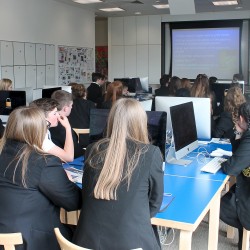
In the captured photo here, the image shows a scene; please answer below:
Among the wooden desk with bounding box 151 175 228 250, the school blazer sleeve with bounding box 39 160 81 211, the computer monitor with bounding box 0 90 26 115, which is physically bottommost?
the wooden desk with bounding box 151 175 228 250

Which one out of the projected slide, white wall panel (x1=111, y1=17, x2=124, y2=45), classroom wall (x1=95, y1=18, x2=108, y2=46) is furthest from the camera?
classroom wall (x1=95, y1=18, x2=108, y2=46)

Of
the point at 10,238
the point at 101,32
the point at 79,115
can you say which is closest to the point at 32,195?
the point at 10,238

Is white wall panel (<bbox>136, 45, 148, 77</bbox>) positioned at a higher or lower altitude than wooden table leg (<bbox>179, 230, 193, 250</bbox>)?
higher

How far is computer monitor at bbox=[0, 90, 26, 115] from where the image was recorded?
16.8 feet

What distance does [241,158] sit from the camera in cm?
253

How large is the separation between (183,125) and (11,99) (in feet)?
9.94

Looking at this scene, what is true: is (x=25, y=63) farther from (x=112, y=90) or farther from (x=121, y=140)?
(x=121, y=140)

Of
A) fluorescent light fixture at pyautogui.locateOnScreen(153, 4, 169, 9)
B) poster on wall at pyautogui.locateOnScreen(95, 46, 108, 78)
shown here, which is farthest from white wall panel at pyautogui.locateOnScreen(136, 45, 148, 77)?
fluorescent light fixture at pyautogui.locateOnScreen(153, 4, 169, 9)

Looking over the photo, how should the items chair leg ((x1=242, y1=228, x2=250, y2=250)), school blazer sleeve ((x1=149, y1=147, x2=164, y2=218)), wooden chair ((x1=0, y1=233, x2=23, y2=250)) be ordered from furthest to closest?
chair leg ((x1=242, y1=228, x2=250, y2=250)) < school blazer sleeve ((x1=149, y1=147, x2=164, y2=218)) < wooden chair ((x1=0, y1=233, x2=23, y2=250))

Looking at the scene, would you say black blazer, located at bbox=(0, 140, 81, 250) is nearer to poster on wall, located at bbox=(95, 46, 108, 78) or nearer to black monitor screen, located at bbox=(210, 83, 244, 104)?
black monitor screen, located at bbox=(210, 83, 244, 104)

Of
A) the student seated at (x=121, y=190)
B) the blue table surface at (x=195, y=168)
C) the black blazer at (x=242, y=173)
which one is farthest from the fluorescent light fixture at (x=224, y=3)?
the student seated at (x=121, y=190)

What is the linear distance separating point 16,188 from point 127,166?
545 millimetres

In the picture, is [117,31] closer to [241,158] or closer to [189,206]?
[241,158]

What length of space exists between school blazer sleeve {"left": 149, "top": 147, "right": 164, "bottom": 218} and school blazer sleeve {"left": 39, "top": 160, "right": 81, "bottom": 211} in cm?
39
